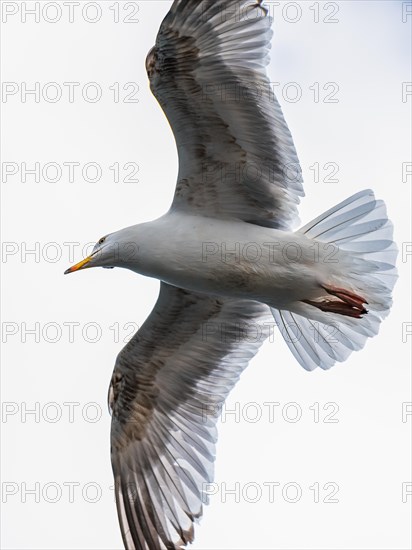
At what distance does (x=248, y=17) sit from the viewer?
7.10m

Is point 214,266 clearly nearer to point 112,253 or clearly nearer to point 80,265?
point 112,253

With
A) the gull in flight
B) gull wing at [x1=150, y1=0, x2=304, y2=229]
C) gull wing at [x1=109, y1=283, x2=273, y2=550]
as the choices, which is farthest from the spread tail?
gull wing at [x1=109, y1=283, x2=273, y2=550]

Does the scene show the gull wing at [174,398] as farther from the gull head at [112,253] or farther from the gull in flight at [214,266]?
the gull head at [112,253]

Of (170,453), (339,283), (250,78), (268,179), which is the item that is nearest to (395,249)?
(339,283)

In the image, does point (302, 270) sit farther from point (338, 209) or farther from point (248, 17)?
point (248, 17)

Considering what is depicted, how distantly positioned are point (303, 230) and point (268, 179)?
1.35ft

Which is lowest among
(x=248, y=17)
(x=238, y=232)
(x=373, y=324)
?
(x=373, y=324)

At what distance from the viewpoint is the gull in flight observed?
7.14m

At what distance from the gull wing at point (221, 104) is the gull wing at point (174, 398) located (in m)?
0.99

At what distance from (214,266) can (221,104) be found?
1039 mm

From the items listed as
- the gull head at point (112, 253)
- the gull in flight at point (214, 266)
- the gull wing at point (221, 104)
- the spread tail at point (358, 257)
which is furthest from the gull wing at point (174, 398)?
the gull wing at point (221, 104)

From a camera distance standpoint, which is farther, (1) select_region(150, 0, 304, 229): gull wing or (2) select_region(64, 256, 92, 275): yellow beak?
(2) select_region(64, 256, 92, 275): yellow beak

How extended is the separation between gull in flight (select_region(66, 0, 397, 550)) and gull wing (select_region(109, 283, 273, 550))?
0.4 inches

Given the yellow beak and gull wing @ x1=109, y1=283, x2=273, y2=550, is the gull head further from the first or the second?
gull wing @ x1=109, y1=283, x2=273, y2=550
